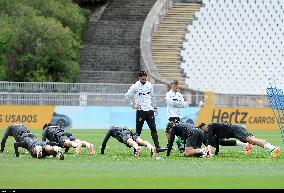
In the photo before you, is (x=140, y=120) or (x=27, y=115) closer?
(x=140, y=120)

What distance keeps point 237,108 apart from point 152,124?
27.0m

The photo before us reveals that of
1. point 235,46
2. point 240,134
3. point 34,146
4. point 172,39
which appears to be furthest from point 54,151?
point 235,46

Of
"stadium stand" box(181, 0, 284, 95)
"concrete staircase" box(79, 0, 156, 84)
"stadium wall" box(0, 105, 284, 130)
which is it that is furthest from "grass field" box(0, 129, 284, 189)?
"stadium stand" box(181, 0, 284, 95)

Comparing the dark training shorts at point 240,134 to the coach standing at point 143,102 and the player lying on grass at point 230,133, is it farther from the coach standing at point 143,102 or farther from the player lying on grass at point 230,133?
the coach standing at point 143,102

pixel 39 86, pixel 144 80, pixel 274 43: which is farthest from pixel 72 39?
pixel 144 80

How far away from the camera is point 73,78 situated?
204 ft

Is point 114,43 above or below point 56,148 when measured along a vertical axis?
above

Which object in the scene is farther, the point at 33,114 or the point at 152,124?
the point at 33,114

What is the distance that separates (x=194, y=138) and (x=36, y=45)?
1338 inches

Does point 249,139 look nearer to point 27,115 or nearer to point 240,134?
point 240,134

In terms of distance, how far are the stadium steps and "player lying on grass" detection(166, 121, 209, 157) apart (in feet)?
117

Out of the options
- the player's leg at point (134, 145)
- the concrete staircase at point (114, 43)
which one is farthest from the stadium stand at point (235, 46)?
the player's leg at point (134, 145)

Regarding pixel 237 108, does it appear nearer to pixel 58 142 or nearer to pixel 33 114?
pixel 33 114

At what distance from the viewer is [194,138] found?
2784 cm
